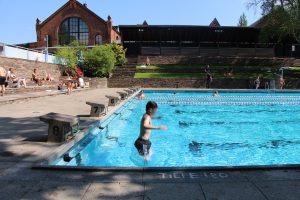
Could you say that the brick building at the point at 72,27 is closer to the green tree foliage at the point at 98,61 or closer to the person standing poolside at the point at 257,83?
the green tree foliage at the point at 98,61

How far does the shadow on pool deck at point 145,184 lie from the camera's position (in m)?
4.07

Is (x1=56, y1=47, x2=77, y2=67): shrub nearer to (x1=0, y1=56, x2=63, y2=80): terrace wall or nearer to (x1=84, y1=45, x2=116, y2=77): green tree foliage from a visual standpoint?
(x1=0, y1=56, x2=63, y2=80): terrace wall

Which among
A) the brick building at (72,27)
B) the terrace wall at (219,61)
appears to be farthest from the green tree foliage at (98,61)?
the brick building at (72,27)

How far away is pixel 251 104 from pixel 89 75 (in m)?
20.0

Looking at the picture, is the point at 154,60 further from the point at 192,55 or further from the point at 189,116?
the point at 189,116

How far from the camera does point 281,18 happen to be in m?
37.8

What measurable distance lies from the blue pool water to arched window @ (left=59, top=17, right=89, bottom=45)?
40944mm

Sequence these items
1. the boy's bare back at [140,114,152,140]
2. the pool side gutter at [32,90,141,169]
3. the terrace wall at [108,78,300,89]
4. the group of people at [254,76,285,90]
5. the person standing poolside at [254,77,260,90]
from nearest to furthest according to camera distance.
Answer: the pool side gutter at [32,90,141,169] < the boy's bare back at [140,114,152,140] < the group of people at [254,76,285,90] < the person standing poolside at [254,77,260,90] < the terrace wall at [108,78,300,89]

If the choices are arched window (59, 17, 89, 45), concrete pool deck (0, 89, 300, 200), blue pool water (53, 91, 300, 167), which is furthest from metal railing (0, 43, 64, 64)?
arched window (59, 17, 89, 45)

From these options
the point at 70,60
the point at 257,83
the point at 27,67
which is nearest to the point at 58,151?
the point at 27,67

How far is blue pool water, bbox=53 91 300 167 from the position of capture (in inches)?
321

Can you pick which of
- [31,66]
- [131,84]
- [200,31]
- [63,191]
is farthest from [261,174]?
[200,31]

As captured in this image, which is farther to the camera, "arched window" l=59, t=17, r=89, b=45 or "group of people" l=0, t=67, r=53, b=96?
"arched window" l=59, t=17, r=89, b=45

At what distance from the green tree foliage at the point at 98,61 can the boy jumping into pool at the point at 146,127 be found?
2886cm
